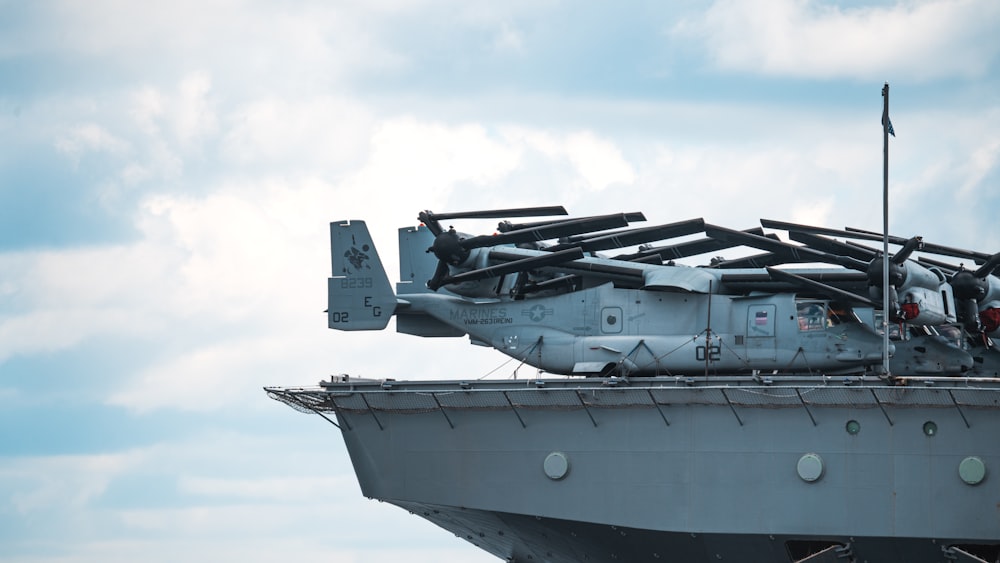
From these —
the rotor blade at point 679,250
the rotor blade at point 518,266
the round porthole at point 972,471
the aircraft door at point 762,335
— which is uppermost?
the rotor blade at point 679,250

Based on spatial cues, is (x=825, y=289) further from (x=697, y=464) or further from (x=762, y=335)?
(x=697, y=464)

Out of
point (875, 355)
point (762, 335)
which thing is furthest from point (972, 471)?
point (762, 335)

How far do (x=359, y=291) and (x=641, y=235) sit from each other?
8.38 m

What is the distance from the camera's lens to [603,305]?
39.0 m

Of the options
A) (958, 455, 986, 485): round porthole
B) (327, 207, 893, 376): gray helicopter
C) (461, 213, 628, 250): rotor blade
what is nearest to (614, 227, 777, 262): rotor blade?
(327, 207, 893, 376): gray helicopter

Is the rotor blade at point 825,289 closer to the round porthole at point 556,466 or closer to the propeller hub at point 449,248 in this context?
the round porthole at point 556,466

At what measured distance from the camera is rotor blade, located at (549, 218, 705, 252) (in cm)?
3791

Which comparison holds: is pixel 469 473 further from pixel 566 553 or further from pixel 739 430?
pixel 739 430

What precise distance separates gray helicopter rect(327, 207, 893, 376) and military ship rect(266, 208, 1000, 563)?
60mm

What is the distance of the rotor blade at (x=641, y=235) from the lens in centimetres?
3791

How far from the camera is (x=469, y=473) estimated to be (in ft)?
119

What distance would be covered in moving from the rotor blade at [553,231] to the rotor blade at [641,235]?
21.7 inches

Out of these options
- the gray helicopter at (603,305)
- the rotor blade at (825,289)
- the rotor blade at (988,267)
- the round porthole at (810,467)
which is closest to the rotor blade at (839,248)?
the gray helicopter at (603,305)

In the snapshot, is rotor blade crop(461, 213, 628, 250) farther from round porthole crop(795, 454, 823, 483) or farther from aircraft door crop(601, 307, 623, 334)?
round porthole crop(795, 454, 823, 483)
